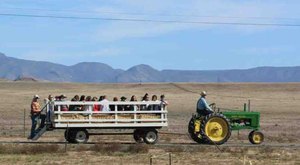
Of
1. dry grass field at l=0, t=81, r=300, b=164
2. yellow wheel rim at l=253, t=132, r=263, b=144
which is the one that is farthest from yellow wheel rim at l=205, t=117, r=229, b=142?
yellow wheel rim at l=253, t=132, r=263, b=144

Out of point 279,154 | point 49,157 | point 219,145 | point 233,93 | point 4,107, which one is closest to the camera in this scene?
point 49,157

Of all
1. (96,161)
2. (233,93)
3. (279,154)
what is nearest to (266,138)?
(279,154)

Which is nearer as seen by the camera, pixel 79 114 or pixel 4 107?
pixel 79 114

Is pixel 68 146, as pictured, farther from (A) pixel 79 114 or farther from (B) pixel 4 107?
(B) pixel 4 107

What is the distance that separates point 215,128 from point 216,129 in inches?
2.5

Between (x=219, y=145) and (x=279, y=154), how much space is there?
3.18 meters

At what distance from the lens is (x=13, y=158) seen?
23.1m

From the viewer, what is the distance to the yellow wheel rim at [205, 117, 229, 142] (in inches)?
1123

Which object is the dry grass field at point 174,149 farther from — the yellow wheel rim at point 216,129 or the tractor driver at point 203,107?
the tractor driver at point 203,107

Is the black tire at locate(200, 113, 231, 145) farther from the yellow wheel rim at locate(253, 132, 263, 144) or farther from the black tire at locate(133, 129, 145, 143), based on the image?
the black tire at locate(133, 129, 145, 143)

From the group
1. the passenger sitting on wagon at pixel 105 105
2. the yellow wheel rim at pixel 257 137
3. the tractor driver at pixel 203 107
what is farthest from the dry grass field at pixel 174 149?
the passenger sitting on wagon at pixel 105 105

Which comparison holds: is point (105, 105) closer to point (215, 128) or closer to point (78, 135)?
point (78, 135)

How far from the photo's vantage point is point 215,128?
93.9 feet

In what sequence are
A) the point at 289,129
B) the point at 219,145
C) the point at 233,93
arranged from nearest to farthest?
the point at 219,145, the point at 289,129, the point at 233,93
